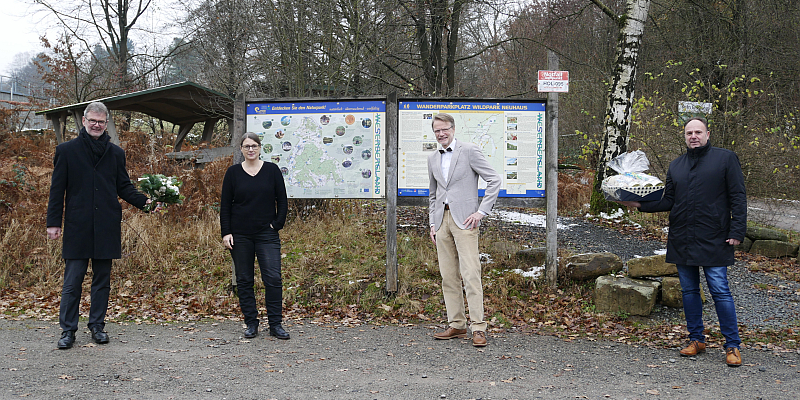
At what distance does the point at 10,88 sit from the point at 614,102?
3872cm

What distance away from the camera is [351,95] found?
10.4m

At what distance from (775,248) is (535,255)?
173 inches

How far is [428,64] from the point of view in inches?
557

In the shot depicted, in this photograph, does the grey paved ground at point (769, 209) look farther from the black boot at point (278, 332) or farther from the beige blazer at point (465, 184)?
the black boot at point (278, 332)

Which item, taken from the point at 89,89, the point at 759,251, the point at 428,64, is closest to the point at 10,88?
the point at 89,89

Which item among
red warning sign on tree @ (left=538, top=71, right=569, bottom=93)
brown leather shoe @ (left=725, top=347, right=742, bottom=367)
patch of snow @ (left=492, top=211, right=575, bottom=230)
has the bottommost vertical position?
brown leather shoe @ (left=725, top=347, right=742, bottom=367)

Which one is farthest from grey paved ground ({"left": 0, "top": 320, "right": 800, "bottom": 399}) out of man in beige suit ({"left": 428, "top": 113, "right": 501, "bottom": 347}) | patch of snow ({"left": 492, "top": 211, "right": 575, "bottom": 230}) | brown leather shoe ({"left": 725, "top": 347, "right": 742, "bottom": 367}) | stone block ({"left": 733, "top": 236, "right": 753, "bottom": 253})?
patch of snow ({"left": 492, "top": 211, "right": 575, "bottom": 230})

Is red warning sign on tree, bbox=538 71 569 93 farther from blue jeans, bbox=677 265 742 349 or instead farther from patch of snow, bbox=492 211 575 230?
patch of snow, bbox=492 211 575 230

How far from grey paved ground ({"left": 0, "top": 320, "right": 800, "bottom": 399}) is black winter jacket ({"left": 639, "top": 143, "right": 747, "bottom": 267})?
0.89m

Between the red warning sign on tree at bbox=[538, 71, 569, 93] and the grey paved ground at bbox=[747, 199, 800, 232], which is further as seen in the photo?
the grey paved ground at bbox=[747, 199, 800, 232]

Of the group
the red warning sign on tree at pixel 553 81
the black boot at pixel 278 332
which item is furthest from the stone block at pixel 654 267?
the black boot at pixel 278 332

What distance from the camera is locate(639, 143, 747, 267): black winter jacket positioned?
474cm

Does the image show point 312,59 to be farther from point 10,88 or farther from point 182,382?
point 10,88

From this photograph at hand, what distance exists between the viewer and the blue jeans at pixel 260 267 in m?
5.54
